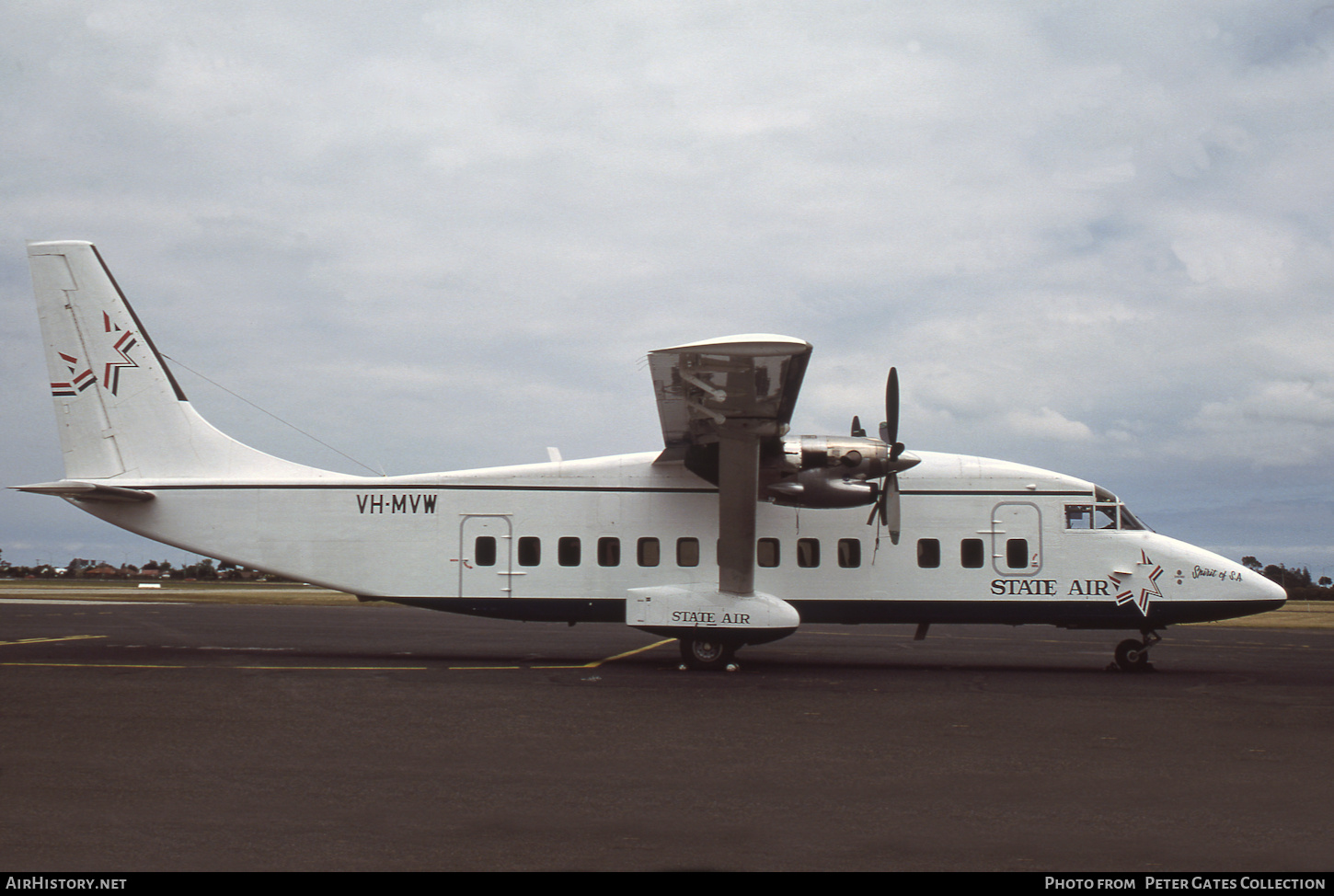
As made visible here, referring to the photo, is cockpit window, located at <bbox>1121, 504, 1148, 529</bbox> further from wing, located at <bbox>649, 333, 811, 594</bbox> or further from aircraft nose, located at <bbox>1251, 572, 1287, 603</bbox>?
wing, located at <bbox>649, 333, 811, 594</bbox>

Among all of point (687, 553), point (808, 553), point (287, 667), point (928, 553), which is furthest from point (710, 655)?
point (287, 667)

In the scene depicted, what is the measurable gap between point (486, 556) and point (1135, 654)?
1113 centimetres

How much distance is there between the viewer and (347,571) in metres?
16.2

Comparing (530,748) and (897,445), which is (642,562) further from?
(530,748)

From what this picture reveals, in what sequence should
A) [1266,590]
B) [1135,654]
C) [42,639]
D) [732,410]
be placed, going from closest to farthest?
[732,410] < [1266,590] < [1135,654] < [42,639]

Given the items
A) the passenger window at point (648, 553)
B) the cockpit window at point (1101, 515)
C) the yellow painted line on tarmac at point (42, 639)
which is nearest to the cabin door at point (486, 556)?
the passenger window at point (648, 553)

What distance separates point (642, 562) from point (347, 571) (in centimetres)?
516

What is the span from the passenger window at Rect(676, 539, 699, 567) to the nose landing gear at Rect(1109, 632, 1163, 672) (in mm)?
7244

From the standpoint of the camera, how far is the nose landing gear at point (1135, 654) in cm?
1561

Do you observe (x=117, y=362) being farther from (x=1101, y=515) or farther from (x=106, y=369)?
(x=1101, y=515)

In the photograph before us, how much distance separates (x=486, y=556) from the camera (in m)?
16.1

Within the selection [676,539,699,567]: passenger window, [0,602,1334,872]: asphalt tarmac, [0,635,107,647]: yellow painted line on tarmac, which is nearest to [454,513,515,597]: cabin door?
[0,602,1334,872]: asphalt tarmac

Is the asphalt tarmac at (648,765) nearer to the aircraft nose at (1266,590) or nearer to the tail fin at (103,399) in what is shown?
the aircraft nose at (1266,590)
